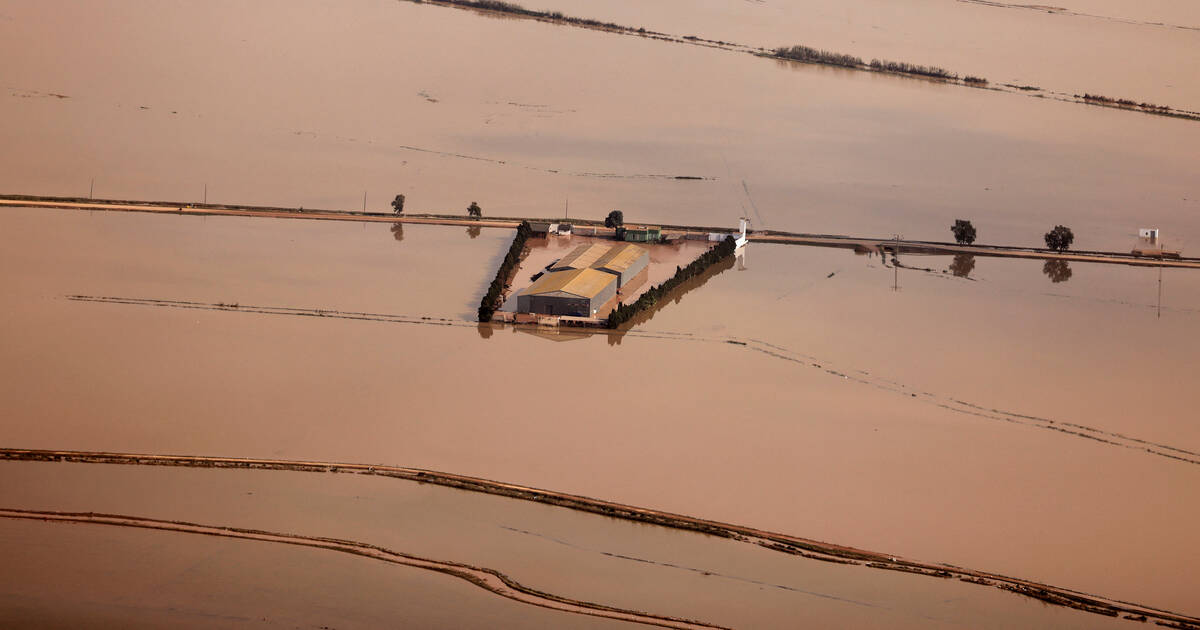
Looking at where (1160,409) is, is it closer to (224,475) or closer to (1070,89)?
(224,475)

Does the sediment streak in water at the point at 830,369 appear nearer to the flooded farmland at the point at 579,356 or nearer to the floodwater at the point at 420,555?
the flooded farmland at the point at 579,356

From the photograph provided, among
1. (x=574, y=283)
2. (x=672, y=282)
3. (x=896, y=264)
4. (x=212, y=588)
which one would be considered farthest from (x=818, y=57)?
(x=212, y=588)

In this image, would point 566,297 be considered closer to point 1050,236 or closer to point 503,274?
point 503,274

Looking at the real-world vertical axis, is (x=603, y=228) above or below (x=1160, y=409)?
above

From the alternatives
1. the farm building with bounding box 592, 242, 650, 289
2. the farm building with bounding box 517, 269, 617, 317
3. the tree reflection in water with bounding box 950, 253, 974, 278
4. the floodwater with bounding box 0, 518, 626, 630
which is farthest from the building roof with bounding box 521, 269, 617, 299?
the floodwater with bounding box 0, 518, 626, 630

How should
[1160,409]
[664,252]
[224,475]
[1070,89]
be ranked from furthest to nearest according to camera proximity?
[1070,89] → [664,252] → [1160,409] → [224,475]

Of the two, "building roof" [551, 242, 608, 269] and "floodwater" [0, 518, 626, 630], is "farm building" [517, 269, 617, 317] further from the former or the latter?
"floodwater" [0, 518, 626, 630]

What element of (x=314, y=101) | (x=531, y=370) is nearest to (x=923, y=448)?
(x=531, y=370)
